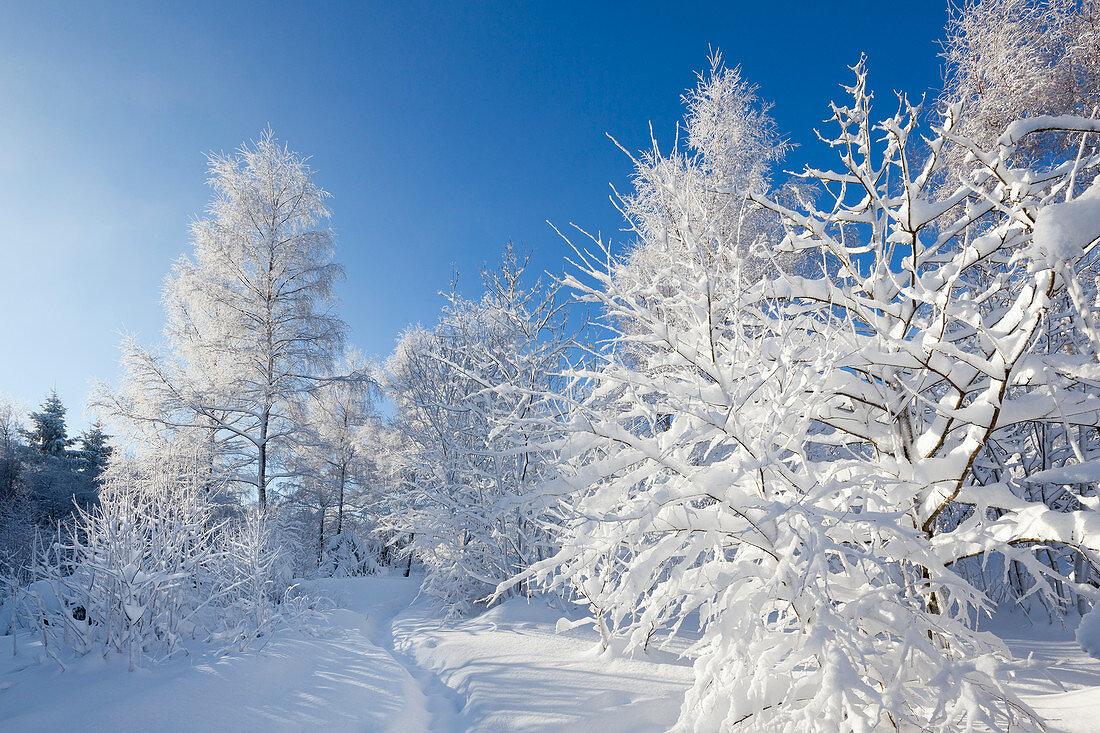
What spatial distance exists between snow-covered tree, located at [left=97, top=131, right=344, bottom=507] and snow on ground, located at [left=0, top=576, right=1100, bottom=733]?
5.97m

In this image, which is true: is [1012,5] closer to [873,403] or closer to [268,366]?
[873,403]

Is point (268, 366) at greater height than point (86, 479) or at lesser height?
greater

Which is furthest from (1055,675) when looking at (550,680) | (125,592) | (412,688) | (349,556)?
(349,556)

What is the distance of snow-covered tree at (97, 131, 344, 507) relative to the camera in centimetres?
1027

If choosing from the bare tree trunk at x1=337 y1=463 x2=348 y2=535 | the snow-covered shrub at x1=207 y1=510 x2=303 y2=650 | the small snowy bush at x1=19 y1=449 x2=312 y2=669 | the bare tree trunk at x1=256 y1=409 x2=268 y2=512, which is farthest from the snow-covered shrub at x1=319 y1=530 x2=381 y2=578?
the small snowy bush at x1=19 y1=449 x2=312 y2=669

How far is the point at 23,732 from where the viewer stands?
8.85 ft

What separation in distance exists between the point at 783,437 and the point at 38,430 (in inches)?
1116

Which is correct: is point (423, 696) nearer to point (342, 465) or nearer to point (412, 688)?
point (412, 688)

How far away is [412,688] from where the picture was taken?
4.41 m

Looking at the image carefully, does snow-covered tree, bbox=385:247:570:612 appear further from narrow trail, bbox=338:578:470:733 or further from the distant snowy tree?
the distant snowy tree

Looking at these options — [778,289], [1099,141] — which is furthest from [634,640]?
[1099,141]

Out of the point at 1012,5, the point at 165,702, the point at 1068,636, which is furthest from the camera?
the point at 1012,5

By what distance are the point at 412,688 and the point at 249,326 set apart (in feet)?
30.7

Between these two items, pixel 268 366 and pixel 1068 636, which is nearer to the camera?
pixel 1068 636
